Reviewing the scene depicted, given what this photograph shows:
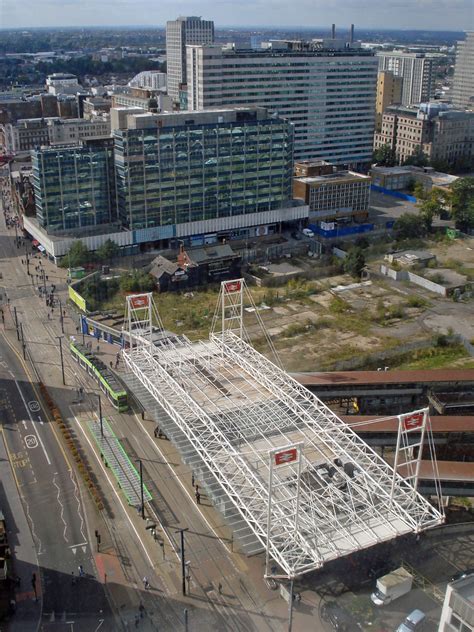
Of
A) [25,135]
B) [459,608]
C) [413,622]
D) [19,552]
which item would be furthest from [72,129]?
[459,608]

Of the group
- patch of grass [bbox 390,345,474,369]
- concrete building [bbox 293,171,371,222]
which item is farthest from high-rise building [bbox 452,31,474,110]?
patch of grass [bbox 390,345,474,369]

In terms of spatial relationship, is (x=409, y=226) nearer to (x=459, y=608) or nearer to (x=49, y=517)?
(x=49, y=517)

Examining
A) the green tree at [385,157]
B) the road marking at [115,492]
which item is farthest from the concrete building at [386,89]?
the road marking at [115,492]

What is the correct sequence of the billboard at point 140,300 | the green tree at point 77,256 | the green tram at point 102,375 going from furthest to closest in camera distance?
the green tree at point 77,256 < the billboard at point 140,300 < the green tram at point 102,375

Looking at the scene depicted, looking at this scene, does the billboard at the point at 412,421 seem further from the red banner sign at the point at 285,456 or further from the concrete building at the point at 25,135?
the concrete building at the point at 25,135

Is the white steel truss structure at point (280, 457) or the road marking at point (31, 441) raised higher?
the white steel truss structure at point (280, 457)

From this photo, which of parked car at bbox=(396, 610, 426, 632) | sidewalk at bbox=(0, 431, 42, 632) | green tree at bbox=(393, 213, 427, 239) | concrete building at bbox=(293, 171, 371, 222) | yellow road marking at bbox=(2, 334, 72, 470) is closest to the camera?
parked car at bbox=(396, 610, 426, 632)

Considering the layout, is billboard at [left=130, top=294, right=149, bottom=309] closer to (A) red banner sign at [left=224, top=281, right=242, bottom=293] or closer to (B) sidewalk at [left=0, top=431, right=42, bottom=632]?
(A) red banner sign at [left=224, top=281, right=242, bottom=293]
